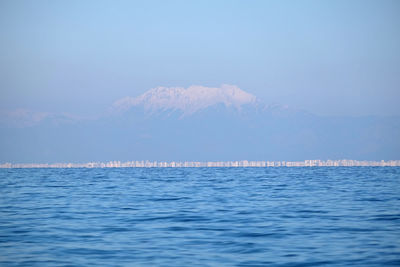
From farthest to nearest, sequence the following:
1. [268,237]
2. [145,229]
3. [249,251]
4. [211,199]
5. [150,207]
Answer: [211,199] → [150,207] → [145,229] → [268,237] → [249,251]

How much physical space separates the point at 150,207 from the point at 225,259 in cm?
1505

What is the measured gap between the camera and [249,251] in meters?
17.6

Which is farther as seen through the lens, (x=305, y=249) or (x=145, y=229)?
(x=145, y=229)

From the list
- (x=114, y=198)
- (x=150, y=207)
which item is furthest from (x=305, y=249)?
(x=114, y=198)

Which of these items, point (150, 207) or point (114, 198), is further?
point (114, 198)

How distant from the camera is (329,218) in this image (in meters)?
25.2

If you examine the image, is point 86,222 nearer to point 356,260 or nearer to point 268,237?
point 268,237

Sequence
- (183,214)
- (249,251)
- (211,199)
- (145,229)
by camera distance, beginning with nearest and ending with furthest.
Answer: (249,251) < (145,229) < (183,214) < (211,199)

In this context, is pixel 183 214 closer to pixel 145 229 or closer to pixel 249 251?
pixel 145 229

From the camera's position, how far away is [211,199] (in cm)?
3578

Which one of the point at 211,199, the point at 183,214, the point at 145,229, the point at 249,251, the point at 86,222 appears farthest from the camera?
the point at 211,199

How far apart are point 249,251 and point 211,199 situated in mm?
18201

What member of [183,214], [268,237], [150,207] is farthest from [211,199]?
[268,237]

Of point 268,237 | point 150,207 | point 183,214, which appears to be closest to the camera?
A: point 268,237
